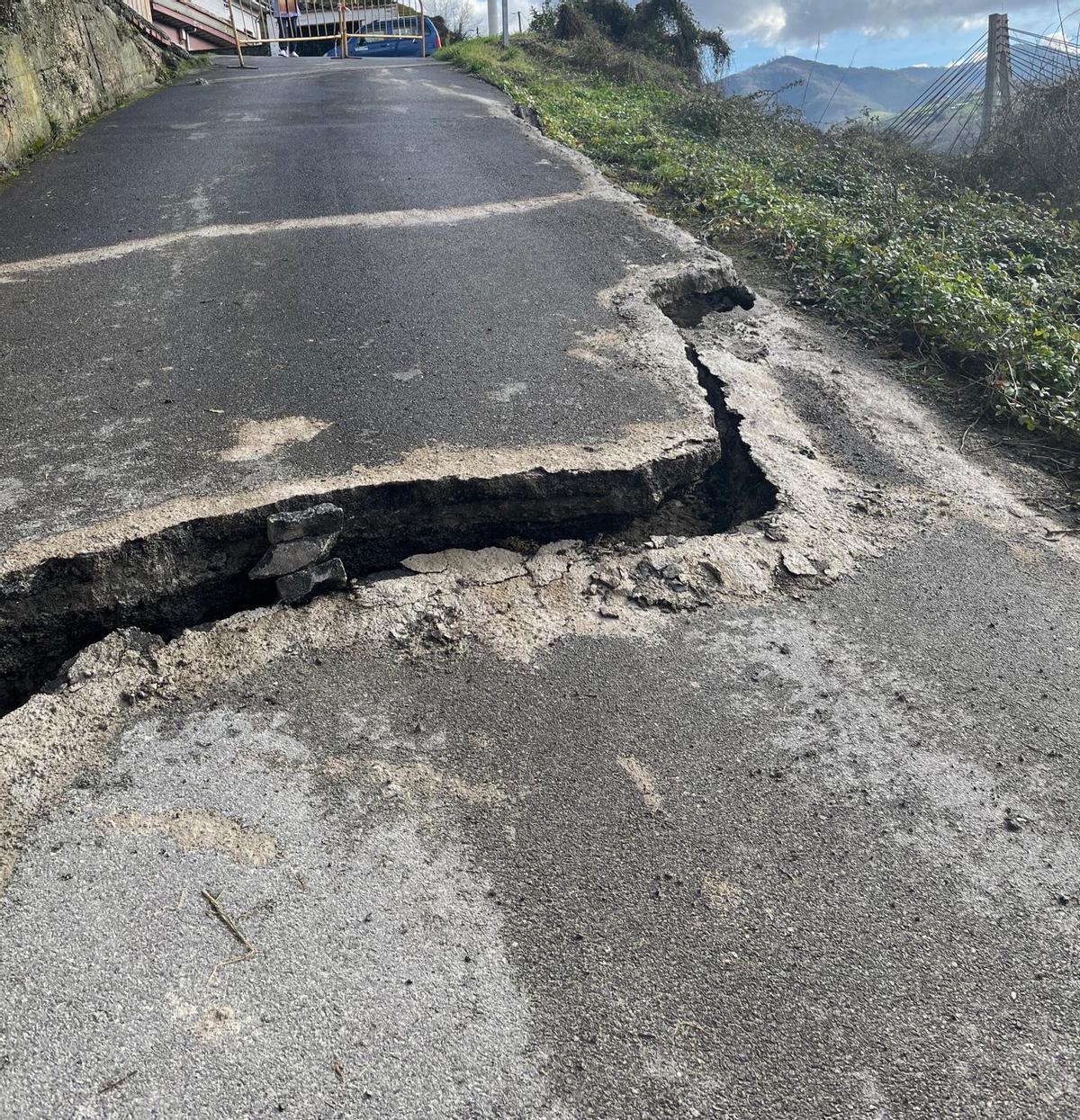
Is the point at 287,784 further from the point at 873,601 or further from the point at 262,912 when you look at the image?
the point at 873,601

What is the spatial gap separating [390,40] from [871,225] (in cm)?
2041

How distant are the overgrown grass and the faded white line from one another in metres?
1.42

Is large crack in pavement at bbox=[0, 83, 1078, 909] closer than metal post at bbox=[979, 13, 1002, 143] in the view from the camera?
Yes

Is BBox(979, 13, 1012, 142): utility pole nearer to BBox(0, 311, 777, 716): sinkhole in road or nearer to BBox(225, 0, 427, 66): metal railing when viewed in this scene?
BBox(0, 311, 777, 716): sinkhole in road

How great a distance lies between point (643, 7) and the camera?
18109 mm

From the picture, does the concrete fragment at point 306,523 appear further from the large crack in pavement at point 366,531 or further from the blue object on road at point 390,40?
the blue object on road at point 390,40

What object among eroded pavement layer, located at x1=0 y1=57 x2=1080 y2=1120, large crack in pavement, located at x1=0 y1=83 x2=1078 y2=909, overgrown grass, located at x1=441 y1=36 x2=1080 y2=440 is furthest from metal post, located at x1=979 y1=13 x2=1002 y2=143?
eroded pavement layer, located at x1=0 y1=57 x2=1080 y2=1120

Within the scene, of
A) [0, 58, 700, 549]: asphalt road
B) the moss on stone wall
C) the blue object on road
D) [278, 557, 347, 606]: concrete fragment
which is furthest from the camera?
the blue object on road

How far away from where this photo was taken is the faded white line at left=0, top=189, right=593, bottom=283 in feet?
18.1

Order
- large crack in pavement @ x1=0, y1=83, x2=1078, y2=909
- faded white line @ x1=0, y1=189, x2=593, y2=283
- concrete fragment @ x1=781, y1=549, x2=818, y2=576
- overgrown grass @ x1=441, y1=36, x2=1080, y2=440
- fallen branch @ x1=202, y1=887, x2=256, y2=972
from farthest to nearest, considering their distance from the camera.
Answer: faded white line @ x1=0, y1=189, x2=593, y2=283
overgrown grass @ x1=441, y1=36, x2=1080, y2=440
concrete fragment @ x1=781, y1=549, x2=818, y2=576
large crack in pavement @ x1=0, y1=83, x2=1078, y2=909
fallen branch @ x1=202, y1=887, x2=256, y2=972

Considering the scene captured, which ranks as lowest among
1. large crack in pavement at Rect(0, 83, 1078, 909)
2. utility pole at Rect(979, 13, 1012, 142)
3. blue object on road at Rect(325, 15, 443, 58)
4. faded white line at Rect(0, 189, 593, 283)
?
large crack in pavement at Rect(0, 83, 1078, 909)

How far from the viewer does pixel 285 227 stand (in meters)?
6.16

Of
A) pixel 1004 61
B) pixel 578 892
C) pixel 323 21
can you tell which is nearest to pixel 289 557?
pixel 578 892

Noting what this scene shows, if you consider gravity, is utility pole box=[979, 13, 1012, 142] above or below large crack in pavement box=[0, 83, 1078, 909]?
above
